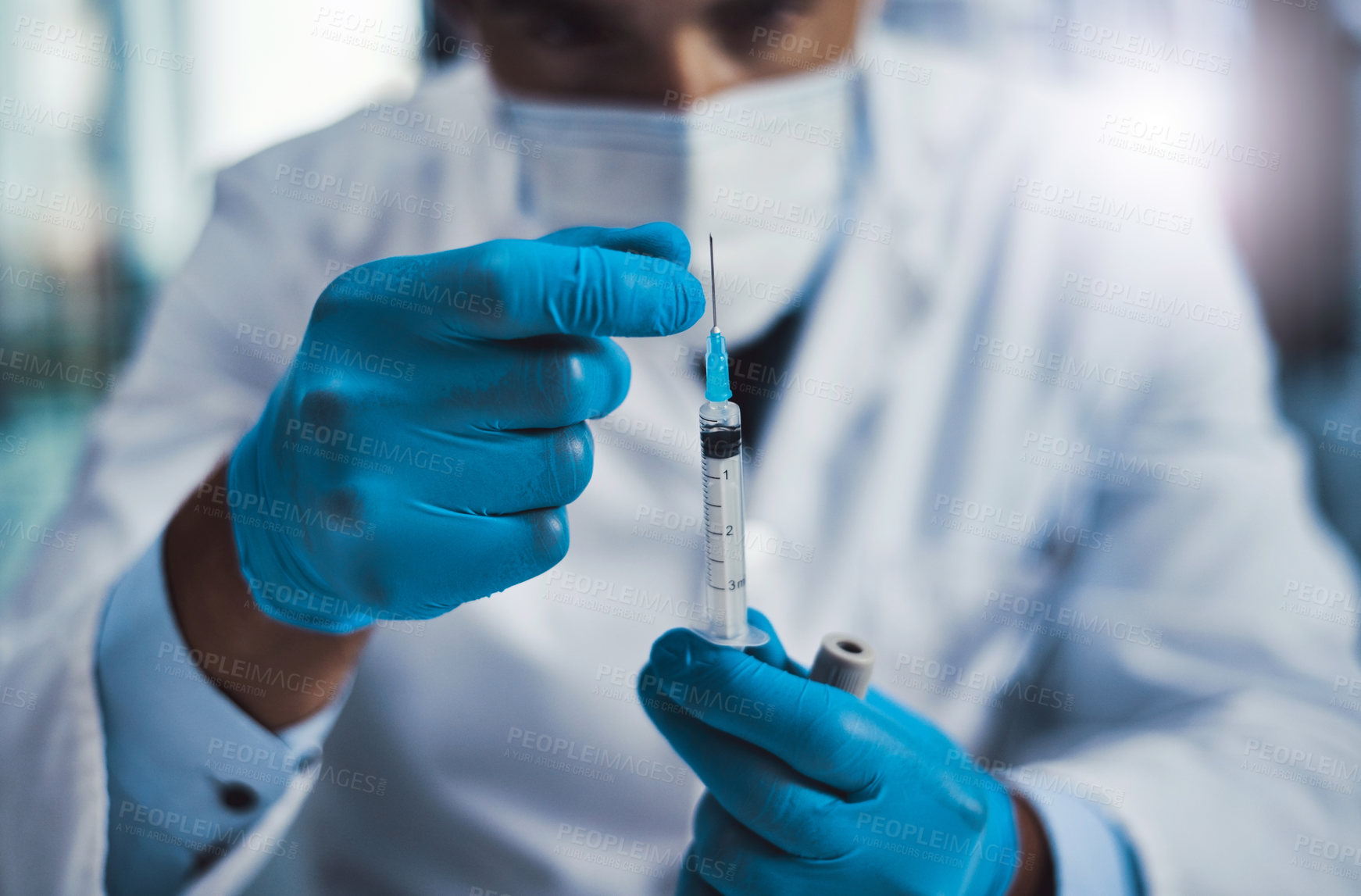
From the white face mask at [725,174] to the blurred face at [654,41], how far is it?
2 centimetres

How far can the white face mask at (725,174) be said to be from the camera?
34.1 inches

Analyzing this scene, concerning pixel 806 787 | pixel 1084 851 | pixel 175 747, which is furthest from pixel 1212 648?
pixel 175 747

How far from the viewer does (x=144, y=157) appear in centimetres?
92

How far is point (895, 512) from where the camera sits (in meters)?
0.91

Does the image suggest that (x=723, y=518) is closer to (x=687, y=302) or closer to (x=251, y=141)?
(x=687, y=302)

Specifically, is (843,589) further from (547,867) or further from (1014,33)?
(1014,33)

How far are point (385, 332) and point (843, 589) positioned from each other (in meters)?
0.58

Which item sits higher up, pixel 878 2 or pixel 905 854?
pixel 878 2

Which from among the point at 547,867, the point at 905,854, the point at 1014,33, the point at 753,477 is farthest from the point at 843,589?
the point at 1014,33

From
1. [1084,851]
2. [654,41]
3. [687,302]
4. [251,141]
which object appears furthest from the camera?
[251,141]

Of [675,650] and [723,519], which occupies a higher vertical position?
[723,519]

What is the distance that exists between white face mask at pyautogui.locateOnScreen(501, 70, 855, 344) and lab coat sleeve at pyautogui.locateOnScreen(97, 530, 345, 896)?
0.58 meters

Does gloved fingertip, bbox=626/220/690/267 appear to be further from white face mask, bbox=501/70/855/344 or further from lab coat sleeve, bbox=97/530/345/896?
lab coat sleeve, bbox=97/530/345/896

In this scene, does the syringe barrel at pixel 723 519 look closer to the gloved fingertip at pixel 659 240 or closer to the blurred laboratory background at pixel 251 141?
the gloved fingertip at pixel 659 240
